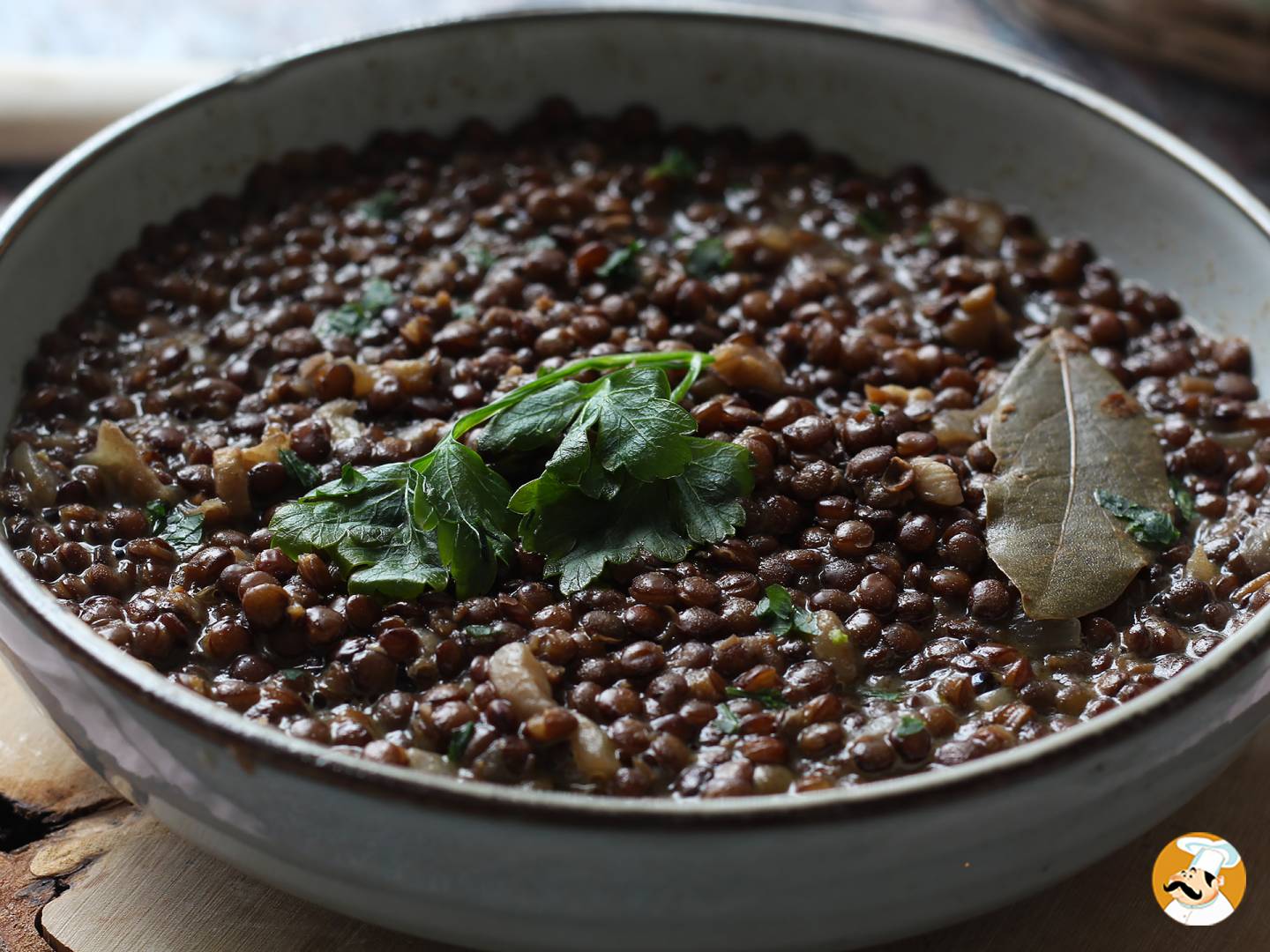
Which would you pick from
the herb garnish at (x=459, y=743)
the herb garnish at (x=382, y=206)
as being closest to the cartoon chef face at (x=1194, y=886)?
the herb garnish at (x=459, y=743)

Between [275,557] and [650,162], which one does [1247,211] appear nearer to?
[650,162]

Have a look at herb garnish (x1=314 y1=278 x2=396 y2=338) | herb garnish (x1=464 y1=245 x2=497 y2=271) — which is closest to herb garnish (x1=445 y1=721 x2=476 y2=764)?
herb garnish (x1=314 y1=278 x2=396 y2=338)

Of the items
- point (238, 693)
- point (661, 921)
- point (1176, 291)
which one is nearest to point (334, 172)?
point (238, 693)

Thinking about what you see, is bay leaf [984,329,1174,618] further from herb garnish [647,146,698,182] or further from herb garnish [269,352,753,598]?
herb garnish [647,146,698,182]

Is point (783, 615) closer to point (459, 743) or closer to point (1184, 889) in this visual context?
point (459, 743)

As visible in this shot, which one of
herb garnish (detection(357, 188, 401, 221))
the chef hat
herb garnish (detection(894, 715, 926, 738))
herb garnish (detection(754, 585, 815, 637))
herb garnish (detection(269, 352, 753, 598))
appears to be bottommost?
the chef hat

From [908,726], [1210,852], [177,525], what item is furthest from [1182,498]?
[177,525]
